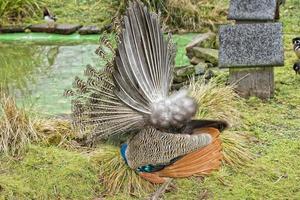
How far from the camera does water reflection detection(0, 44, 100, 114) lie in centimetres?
574

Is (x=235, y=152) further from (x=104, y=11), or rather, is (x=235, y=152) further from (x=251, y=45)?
(x=104, y=11)

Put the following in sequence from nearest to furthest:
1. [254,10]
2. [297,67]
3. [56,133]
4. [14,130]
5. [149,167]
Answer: [149,167], [14,130], [56,133], [254,10], [297,67]

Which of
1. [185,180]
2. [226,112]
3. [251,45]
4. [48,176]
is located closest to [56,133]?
[48,176]

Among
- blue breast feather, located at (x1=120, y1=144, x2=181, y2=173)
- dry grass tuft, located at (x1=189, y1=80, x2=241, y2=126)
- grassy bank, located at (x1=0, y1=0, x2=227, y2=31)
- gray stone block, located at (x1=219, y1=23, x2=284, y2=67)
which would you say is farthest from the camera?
grassy bank, located at (x1=0, y1=0, x2=227, y2=31)

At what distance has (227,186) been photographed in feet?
13.5

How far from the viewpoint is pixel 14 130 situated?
14.3ft

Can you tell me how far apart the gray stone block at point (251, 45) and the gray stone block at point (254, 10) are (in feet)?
0.23

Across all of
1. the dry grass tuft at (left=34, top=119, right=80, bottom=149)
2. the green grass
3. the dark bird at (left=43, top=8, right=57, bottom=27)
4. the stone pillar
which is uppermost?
the stone pillar

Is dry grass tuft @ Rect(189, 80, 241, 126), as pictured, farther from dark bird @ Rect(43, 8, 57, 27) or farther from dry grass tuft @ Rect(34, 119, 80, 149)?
dark bird @ Rect(43, 8, 57, 27)

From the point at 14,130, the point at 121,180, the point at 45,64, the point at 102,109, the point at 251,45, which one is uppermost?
the point at 102,109

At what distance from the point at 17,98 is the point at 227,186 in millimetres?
2532

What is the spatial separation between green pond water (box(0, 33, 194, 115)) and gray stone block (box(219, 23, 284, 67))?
149 centimetres

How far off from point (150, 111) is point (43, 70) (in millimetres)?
3782

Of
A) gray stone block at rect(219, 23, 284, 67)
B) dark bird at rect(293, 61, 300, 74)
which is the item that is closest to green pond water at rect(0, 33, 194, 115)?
dark bird at rect(293, 61, 300, 74)
